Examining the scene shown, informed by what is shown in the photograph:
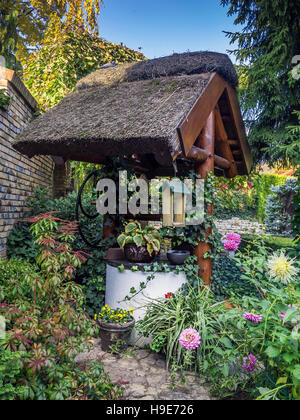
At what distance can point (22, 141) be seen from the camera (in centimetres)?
403

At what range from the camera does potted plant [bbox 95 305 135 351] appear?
338cm

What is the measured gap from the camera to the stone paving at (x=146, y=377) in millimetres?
2605

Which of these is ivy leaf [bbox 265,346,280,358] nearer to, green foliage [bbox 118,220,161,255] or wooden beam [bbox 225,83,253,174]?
green foliage [bbox 118,220,161,255]

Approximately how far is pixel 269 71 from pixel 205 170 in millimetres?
4252

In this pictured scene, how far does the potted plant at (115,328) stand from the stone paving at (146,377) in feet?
0.35

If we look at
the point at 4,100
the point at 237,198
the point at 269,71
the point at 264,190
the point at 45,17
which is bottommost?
the point at 237,198

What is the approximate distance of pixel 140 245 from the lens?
3.73 metres

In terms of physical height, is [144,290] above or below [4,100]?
below

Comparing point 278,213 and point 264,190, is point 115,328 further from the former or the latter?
point 264,190

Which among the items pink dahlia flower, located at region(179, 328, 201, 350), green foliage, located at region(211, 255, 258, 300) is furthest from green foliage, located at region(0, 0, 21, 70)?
pink dahlia flower, located at region(179, 328, 201, 350)

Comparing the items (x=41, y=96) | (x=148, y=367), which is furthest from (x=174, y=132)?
(x=41, y=96)

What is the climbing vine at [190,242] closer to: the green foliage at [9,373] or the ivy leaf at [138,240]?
the ivy leaf at [138,240]

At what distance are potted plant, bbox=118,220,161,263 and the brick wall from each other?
162cm

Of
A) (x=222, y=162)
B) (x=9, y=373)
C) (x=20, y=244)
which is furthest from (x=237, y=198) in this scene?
(x=9, y=373)
